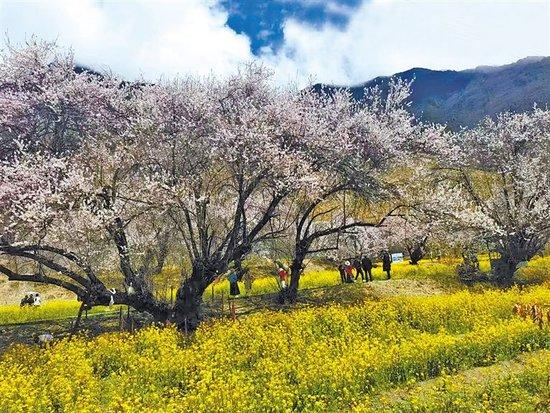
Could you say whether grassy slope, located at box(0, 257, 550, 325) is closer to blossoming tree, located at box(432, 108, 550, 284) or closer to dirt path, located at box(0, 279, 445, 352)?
dirt path, located at box(0, 279, 445, 352)

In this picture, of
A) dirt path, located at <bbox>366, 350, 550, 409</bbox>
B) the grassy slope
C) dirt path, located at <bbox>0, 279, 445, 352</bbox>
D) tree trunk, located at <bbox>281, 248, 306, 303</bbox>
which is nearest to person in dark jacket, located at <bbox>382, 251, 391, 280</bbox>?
the grassy slope

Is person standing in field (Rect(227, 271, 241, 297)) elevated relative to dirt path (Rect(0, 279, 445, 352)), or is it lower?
elevated

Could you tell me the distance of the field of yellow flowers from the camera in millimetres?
→ 10031

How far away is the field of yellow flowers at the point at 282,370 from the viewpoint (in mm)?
10031

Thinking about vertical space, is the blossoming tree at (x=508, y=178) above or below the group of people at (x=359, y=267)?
above

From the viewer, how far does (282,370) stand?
1204 cm

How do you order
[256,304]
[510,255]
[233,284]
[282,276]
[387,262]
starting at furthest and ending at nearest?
[387,262] < [510,255] < [233,284] < [282,276] < [256,304]

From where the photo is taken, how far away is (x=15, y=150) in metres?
19.1

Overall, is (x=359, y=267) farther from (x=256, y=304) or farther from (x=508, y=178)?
(x=508, y=178)

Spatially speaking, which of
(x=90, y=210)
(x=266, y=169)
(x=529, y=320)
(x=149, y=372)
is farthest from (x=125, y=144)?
(x=529, y=320)

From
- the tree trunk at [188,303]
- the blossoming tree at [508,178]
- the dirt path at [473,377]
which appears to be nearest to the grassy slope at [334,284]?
the blossoming tree at [508,178]

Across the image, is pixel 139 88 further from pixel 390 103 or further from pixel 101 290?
pixel 390 103

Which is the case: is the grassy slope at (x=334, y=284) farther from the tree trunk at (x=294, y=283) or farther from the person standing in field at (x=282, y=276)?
the tree trunk at (x=294, y=283)

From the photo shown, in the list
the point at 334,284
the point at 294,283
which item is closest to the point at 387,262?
the point at 334,284
